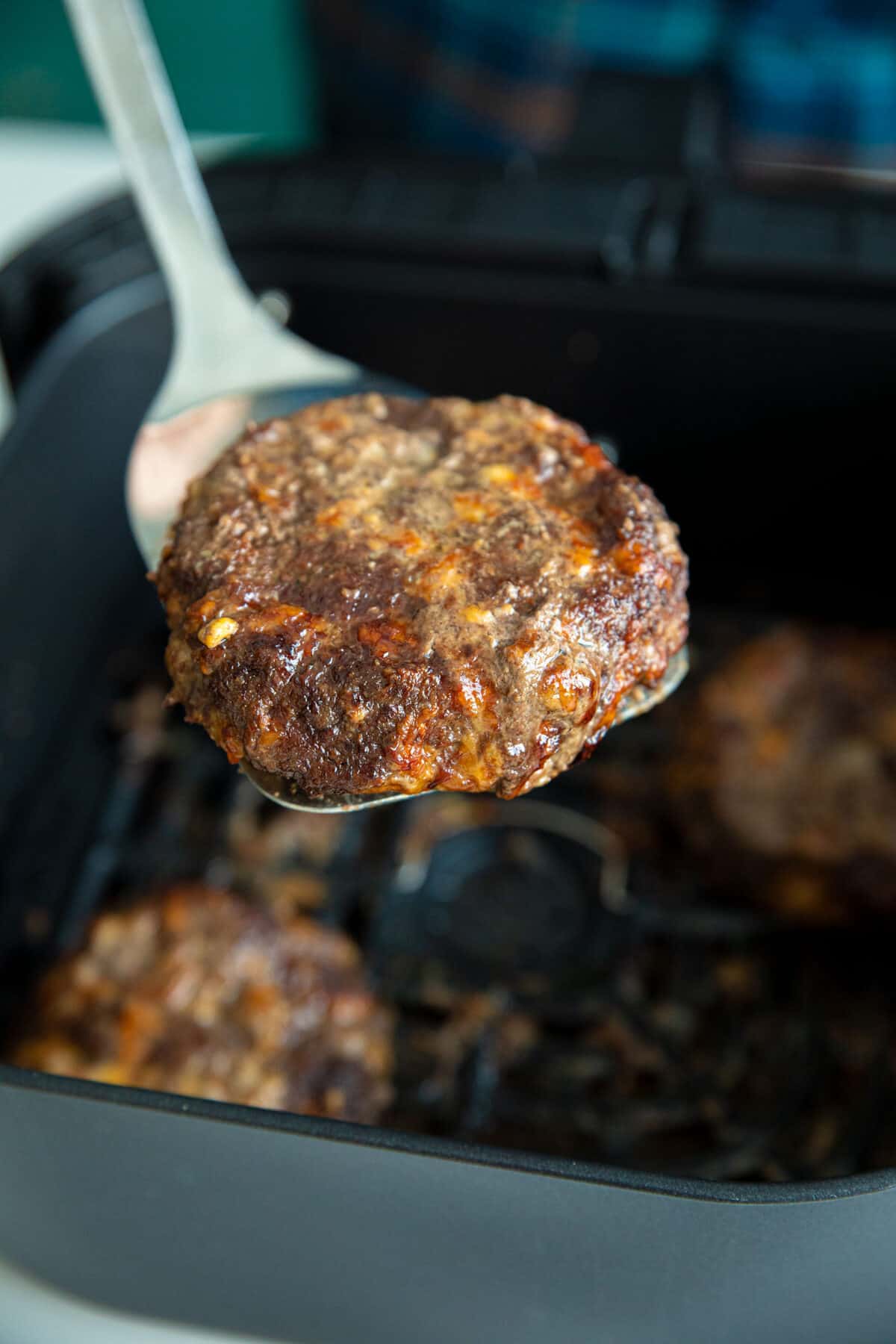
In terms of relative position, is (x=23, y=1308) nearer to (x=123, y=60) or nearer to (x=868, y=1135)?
(x=868, y=1135)

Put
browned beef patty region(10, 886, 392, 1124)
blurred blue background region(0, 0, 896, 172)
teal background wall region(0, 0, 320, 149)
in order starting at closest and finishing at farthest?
browned beef patty region(10, 886, 392, 1124)
blurred blue background region(0, 0, 896, 172)
teal background wall region(0, 0, 320, 149)

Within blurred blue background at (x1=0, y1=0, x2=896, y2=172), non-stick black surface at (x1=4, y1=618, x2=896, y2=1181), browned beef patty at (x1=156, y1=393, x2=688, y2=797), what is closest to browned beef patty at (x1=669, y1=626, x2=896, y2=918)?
non-stick black surface at (x1=4, y1=618, x2=896, y2=1181)

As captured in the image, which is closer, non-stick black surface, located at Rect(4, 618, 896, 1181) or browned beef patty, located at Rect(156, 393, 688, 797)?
browned beef patty, located at Rect(156, 393, 688, 797)

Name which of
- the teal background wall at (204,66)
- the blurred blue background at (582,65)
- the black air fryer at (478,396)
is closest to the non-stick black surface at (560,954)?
the black air fryer at (478,396)

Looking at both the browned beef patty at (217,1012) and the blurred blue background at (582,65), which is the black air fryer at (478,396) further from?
the blurred blue background at (582,65)

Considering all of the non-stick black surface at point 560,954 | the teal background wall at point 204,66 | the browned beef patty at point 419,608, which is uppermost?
the browned beef patty at point 419,608

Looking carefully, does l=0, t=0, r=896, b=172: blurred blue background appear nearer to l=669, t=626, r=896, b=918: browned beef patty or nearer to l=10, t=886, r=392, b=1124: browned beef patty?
l=669, t=626, r=896, b=918: browned beef patty

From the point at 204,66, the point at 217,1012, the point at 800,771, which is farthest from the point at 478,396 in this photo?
the point at 204,66
